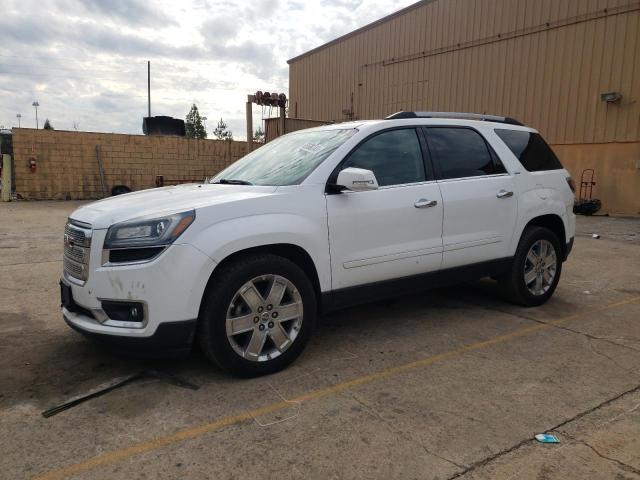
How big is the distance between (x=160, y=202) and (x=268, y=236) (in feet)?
2.59

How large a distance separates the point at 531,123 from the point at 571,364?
48.4 ft

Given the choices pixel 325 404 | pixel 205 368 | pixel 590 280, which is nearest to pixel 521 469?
pixel 325 404

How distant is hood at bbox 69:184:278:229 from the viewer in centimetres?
325

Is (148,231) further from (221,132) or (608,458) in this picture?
(221,132)

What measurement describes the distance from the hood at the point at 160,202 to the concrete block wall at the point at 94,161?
17100 millimetres

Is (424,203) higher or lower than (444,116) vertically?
lower

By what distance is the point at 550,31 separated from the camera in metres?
15.9

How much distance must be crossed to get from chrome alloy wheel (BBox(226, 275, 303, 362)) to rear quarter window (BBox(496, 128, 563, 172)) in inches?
112

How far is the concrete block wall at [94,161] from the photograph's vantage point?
18.5m

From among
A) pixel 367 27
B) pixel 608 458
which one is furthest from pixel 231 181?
pixel 367 27

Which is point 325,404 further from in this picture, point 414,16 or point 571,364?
point 414,16

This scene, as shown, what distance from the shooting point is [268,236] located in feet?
11.1

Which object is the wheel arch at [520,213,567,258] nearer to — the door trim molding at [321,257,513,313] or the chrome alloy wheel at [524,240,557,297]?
the chrome alloy wheel at [524,240,557,297]

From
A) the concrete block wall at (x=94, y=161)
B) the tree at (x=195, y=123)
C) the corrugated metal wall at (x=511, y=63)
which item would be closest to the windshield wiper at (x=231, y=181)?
the corrugated metal wall at (x=511, y=63)
